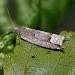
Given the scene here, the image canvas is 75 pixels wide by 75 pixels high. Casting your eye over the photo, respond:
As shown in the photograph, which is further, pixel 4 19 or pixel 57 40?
pixel 4 19

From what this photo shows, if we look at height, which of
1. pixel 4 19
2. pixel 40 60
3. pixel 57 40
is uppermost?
pixel 4 19

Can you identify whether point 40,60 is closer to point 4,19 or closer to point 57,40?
point 57,40

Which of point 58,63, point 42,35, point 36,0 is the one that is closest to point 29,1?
point 36,0

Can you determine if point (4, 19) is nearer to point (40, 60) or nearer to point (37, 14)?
point (37, 14)

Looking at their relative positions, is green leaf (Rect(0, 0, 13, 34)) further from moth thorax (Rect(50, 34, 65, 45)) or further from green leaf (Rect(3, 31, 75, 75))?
moth thorax (Rect(50, 34, 65, 45))

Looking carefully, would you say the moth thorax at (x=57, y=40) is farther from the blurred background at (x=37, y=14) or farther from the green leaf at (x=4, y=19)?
the green leaf at (x=4, y=19)

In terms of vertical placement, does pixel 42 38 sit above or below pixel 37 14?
below

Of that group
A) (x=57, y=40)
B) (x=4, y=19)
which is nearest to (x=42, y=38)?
(x=57, y=40)

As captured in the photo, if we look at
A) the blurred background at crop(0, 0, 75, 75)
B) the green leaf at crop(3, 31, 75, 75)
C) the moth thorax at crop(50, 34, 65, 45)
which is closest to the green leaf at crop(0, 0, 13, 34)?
the blurred background at crop(0, 0, 75, 75)
